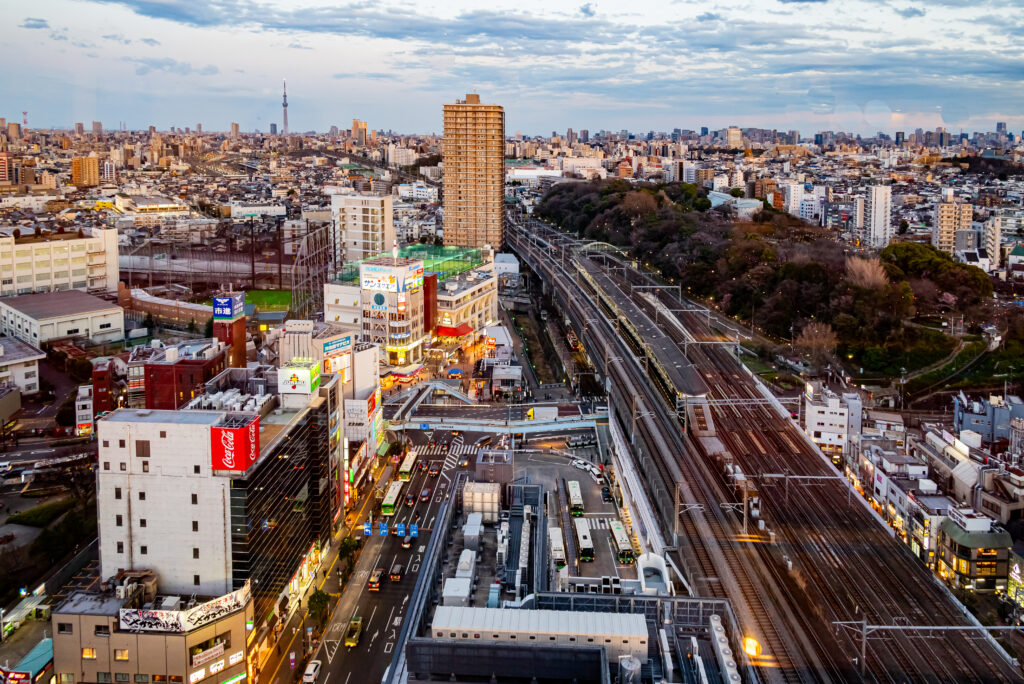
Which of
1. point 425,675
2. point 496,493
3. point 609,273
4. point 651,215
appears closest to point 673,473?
point 496,493

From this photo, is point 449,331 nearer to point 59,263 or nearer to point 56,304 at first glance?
point 56,304

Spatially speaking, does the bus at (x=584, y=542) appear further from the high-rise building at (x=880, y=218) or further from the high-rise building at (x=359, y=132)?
the high-rise building at (x=359, y=132)

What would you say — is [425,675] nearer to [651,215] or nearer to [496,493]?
[496,493]

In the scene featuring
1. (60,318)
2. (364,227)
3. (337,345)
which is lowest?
(60,318)

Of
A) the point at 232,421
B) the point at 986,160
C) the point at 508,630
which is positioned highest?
the point at 986,160

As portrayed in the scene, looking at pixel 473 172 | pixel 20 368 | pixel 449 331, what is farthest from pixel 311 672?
pixel 473 172

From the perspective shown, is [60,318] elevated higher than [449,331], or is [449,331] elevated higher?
[60,318]

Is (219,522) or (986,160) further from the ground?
(986,160)
